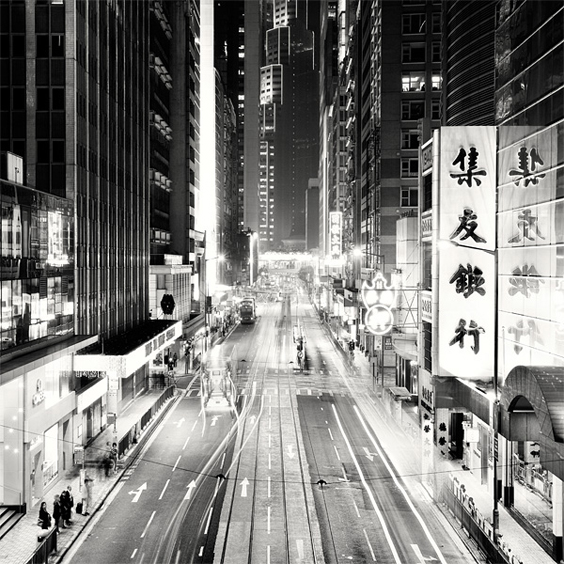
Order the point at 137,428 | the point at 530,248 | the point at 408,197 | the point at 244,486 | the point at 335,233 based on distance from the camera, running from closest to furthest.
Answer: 1. the point at 530,248
2. the point at 244,486
3. the point at 137,428
4. the point at 408,197
5. the point at 335,233

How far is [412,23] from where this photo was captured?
74938mm

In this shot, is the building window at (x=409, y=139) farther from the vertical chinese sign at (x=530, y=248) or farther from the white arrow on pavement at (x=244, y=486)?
the white arrow on pavement at (x=244, y=486)

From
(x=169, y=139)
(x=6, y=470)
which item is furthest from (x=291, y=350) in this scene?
(x=6, y=470)

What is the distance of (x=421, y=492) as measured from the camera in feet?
105

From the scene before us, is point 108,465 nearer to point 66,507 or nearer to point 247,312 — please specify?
point 66,507

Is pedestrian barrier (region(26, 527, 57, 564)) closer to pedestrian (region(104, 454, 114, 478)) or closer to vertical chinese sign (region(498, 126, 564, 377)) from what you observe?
pedestrian (region(104, 454, 114, 478))

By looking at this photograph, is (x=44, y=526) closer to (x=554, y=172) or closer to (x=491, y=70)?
(x=554, y=172)

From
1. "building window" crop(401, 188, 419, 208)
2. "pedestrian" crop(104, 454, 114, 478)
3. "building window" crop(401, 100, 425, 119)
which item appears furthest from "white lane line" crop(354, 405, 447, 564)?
"building window" crop(401, 100, 425, 119)

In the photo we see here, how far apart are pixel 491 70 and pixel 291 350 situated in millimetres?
48249

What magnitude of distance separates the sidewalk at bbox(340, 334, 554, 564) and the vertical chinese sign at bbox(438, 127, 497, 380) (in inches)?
211

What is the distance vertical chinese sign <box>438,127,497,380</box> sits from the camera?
31.8 metres

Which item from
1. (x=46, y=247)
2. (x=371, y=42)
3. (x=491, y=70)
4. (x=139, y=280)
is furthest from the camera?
(x=371, y=42)

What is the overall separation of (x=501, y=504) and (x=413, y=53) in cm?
5561

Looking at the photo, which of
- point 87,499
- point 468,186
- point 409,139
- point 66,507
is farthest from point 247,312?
point 66,507
